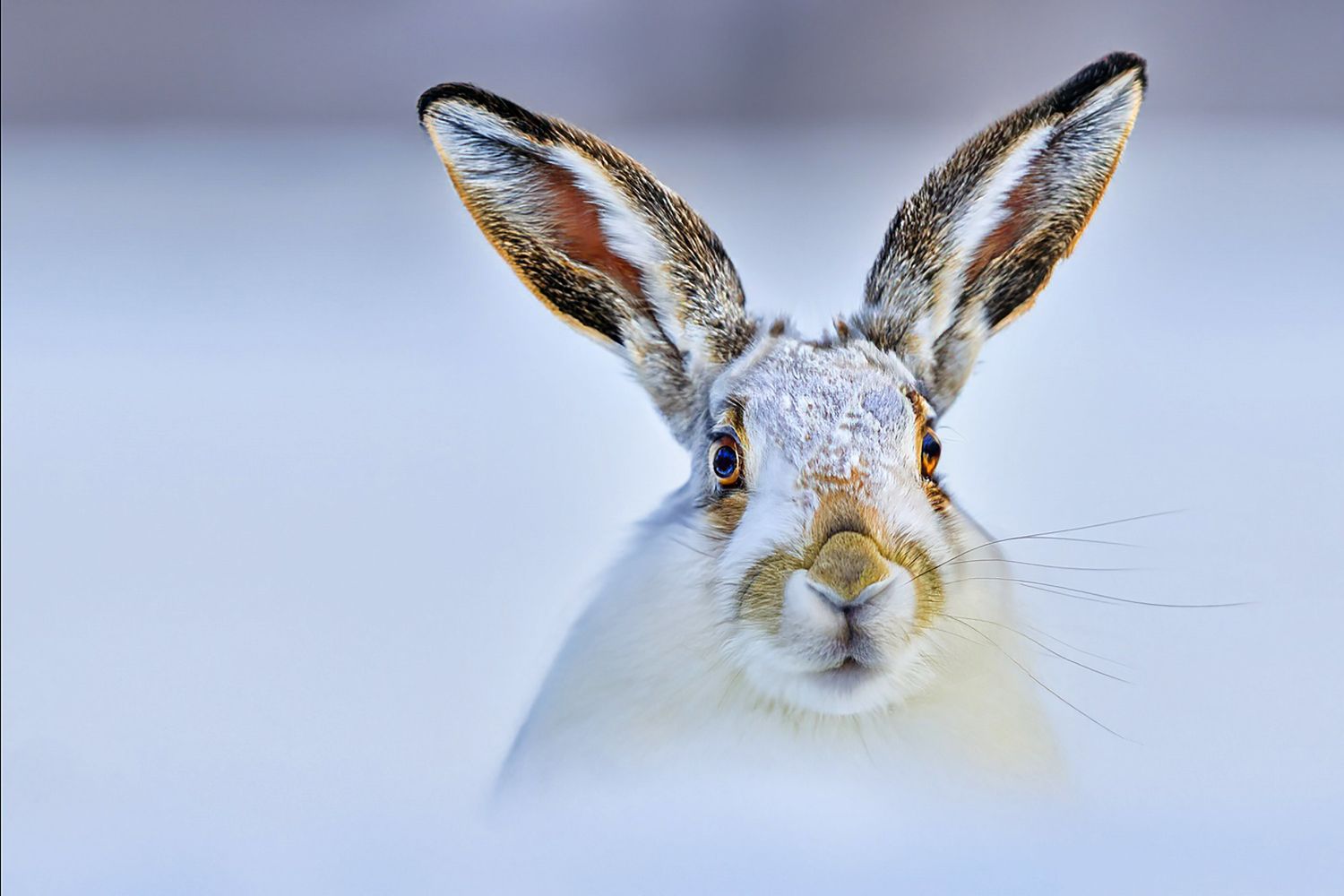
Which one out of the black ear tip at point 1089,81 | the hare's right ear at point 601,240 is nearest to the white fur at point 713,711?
the hare's right ear at point 601,240

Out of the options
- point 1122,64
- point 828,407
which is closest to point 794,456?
point 828,407

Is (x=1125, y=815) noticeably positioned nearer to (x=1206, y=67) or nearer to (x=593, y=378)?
(x=593, y=378)

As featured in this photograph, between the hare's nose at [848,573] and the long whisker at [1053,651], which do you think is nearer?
the hare's nose at [848,573]

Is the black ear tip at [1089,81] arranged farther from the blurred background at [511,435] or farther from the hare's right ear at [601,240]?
the hare's right ear at [601,240]

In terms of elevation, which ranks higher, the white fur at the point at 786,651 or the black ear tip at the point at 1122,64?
the black ear tip at the point at 1122,64

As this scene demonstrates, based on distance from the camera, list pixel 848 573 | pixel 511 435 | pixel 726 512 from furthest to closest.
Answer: pixel 511 435, pixel 726 512, pixel 848 573

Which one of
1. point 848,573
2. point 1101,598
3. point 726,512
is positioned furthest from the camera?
point 1101,598

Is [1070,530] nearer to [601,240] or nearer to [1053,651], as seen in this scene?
[1053,651]
